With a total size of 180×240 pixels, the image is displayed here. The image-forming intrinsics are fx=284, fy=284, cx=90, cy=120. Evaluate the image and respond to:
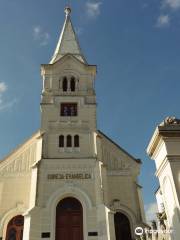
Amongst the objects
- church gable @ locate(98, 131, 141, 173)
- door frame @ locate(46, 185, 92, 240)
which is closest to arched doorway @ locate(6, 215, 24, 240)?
door frame @ locate(46, 185, 92, 240)

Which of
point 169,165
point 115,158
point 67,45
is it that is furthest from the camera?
point 67,45

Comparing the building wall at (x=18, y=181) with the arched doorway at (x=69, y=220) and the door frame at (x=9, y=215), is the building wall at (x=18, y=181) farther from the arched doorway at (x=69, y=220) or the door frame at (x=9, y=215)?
the arched doorway at (x=69, y=220)

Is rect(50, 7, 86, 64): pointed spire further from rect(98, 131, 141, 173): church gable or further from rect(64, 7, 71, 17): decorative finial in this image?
rect(98, 131, 141, 173): church gable

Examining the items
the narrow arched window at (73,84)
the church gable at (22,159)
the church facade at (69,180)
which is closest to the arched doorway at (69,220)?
the church facade at (69,180)

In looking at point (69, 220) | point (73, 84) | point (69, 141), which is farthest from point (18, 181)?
point (73, 84)

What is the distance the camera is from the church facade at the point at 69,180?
2177 cm

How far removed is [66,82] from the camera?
104 feet

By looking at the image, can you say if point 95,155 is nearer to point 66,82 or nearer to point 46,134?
point 46,134

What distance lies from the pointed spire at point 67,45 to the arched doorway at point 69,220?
17.3 m

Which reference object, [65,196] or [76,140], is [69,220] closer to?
[65,196]

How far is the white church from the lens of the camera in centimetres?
2176

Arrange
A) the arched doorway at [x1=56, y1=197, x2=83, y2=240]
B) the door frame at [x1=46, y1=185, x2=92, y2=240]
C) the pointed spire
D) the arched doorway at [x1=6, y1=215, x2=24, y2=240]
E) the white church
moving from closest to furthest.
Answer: the arched doorway at [x1=56, y1=197, x2=83, y2=240], the white church, the door frame at [x1=46, y1=185, x2=92, y2=240], the arched doorway at [x1=6, y1=215, x2=24, y2=240], the pointed spire

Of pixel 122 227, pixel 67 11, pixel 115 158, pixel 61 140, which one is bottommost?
pixel 122 227

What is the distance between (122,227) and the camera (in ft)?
78.9
